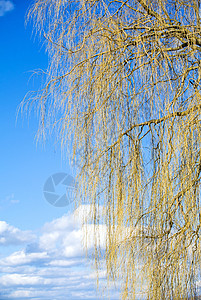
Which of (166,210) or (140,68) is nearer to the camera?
(166,210)

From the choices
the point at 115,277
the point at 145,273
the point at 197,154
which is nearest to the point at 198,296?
the point at 145,273

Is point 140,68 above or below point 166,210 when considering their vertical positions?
above

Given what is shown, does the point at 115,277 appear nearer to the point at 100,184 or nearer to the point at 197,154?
the point at 100,184

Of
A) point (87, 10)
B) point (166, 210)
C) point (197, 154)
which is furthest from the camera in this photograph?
point (87, 10)

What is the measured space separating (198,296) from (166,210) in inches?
17.2

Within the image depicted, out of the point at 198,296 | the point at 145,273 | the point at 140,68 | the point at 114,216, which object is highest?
the point at 140,68

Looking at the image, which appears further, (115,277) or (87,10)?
(87,10)

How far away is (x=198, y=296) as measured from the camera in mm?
1797

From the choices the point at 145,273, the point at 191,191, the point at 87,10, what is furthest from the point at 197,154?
the point at 87,10

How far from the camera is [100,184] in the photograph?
6.02 feet

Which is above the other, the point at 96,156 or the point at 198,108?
the point at 198,108

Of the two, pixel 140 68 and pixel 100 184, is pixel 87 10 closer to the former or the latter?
pixel 140 68

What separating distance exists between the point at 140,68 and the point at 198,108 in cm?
34

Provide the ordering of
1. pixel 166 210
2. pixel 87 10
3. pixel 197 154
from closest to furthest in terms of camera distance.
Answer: pixel 166 210
pixel 197 154
pixel 87 10
